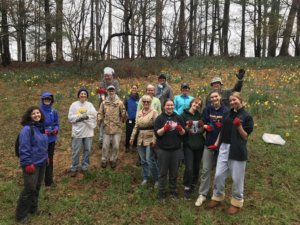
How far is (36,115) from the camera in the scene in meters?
4.91

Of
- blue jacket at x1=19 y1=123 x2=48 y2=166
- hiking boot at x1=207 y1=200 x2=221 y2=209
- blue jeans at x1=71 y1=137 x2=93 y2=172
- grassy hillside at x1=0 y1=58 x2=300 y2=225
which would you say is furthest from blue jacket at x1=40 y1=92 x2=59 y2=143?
hiking boot at x1=207 y1=200 x2=221 y2=209

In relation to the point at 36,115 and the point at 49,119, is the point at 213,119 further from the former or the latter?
the point at 49,119

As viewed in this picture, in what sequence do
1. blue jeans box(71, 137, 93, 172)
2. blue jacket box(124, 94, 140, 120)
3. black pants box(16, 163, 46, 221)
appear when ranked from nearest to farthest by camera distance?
1. black pants box(16, 163, 46, 221)
2. blue jeans box(71, 137, 93, 172)
3. blue jacket box(124, 94, 140, 120)

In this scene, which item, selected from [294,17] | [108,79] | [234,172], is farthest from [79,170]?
[294,17]

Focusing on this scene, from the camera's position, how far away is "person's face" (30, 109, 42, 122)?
4.89m

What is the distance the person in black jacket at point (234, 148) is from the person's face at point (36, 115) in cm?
292

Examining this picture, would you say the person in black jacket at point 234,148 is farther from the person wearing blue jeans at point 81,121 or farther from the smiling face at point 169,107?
the person wearing blue jeans at point 81,121

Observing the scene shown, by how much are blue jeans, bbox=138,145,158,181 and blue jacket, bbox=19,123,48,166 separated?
1.90 metres

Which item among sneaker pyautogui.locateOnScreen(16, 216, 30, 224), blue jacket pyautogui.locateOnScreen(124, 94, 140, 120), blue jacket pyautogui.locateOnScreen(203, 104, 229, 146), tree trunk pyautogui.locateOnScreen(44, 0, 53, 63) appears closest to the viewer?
sneaker pyautogui.locateOnScreen(16, 216, 30, 224)

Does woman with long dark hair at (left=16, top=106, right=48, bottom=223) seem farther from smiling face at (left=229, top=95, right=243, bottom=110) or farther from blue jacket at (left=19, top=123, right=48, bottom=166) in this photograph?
smiling face at (left=229, top=95, right=243, bottom=110)

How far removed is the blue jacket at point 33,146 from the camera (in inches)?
185

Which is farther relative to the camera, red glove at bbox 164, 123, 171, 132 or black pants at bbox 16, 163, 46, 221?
red glove at bbox 164, 123, 171, 132

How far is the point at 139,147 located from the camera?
6.23 meters

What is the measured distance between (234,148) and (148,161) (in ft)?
5.91
